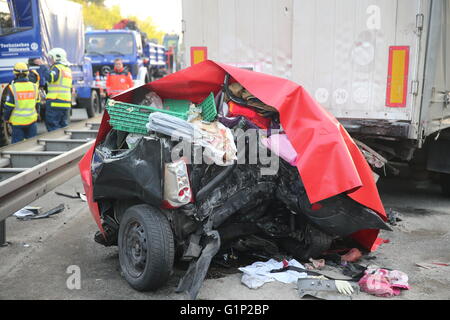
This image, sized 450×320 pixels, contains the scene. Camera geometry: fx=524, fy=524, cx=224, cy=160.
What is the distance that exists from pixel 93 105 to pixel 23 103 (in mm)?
5887

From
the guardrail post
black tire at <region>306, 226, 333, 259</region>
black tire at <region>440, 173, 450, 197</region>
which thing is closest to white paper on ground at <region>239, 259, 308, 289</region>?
black tire at <region>306, 226, 333, 259</region>

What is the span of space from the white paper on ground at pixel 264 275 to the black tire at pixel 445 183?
12.9 ft

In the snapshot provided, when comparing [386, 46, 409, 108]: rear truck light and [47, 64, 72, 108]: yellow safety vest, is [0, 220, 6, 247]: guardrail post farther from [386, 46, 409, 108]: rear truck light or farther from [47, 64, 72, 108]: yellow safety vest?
[47, 64, 72, 108]: yellow safety vest

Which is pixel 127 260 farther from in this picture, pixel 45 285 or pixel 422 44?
pixel 422 44

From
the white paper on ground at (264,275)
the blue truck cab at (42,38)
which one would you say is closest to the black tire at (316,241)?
the white paper on ground at (264,275)

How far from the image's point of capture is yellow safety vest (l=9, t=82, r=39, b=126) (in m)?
8.66

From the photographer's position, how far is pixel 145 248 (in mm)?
4000

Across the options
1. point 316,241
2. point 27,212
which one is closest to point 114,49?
point 27,212

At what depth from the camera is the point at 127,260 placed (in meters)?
4.21

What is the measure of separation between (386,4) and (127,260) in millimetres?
3867

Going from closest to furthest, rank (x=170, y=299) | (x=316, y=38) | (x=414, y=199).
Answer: (x=170, y=299) → (x=316, y=38) → (x=414, y=199)

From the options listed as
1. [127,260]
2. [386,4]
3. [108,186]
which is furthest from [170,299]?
[386,4]

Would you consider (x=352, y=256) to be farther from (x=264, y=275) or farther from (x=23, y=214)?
(x=23, y=214)

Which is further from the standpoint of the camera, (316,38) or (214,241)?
(316,38)
